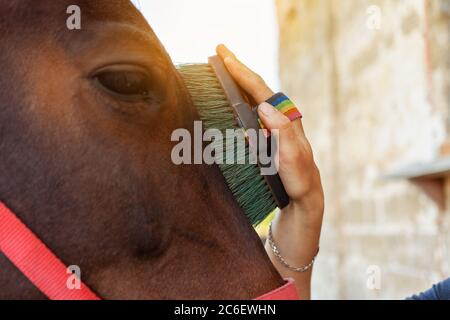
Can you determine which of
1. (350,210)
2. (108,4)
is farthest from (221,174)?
(350,210)

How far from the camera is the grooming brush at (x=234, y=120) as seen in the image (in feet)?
5.23

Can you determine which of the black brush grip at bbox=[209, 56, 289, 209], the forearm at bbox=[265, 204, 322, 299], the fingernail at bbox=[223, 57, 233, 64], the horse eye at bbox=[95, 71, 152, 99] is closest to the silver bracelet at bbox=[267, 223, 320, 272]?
the forearm at bbox=[265, 204, 322, 299]

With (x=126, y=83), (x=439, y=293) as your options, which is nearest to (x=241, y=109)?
(x=126, y=83)

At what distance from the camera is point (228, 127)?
5.30ft

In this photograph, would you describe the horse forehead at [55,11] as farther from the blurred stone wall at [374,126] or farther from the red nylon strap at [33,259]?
the blurred stone wall at [374,126]

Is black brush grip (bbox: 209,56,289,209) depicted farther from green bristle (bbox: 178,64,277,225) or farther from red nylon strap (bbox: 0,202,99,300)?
red nylon strap (bbox: 0,202,99,300)

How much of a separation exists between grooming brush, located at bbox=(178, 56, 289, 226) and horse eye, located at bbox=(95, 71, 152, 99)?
22 cm

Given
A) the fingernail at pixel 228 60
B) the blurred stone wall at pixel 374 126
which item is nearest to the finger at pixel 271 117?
the fingernail at pixel 228 60

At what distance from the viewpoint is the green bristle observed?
1586mm

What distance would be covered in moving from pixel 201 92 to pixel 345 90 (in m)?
3.40

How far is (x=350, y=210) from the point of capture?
4.86 metres
